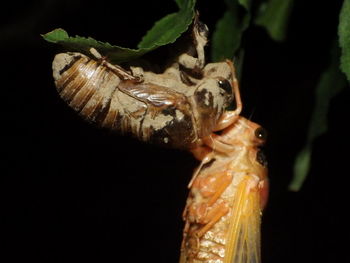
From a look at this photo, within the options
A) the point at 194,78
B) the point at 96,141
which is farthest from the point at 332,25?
the point at 96,141

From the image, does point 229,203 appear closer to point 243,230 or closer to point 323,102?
point 243,230

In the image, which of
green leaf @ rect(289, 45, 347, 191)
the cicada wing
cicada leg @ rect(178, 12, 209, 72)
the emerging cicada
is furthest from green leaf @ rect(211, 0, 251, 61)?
the cicada wing

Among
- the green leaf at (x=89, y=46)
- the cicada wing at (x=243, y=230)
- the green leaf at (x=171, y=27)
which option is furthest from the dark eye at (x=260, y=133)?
the green leaf at (x=89, y=46)

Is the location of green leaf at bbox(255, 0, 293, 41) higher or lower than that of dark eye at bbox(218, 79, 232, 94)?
higher

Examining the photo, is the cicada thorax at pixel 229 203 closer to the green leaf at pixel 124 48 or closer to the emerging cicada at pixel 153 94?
the emerging cicada at pixel 153 94

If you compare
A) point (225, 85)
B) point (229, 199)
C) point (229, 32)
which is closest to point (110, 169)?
point (229, 199)

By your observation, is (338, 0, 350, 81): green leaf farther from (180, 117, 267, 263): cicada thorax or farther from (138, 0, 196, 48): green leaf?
(180, 117, 267, 263): cicada thorax

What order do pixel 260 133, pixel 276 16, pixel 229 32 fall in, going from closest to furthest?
1. pixel 229 32
2. pixel 260 133
3. pixel 276 16

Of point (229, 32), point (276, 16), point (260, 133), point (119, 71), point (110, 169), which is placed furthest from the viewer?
point (110, 169)
